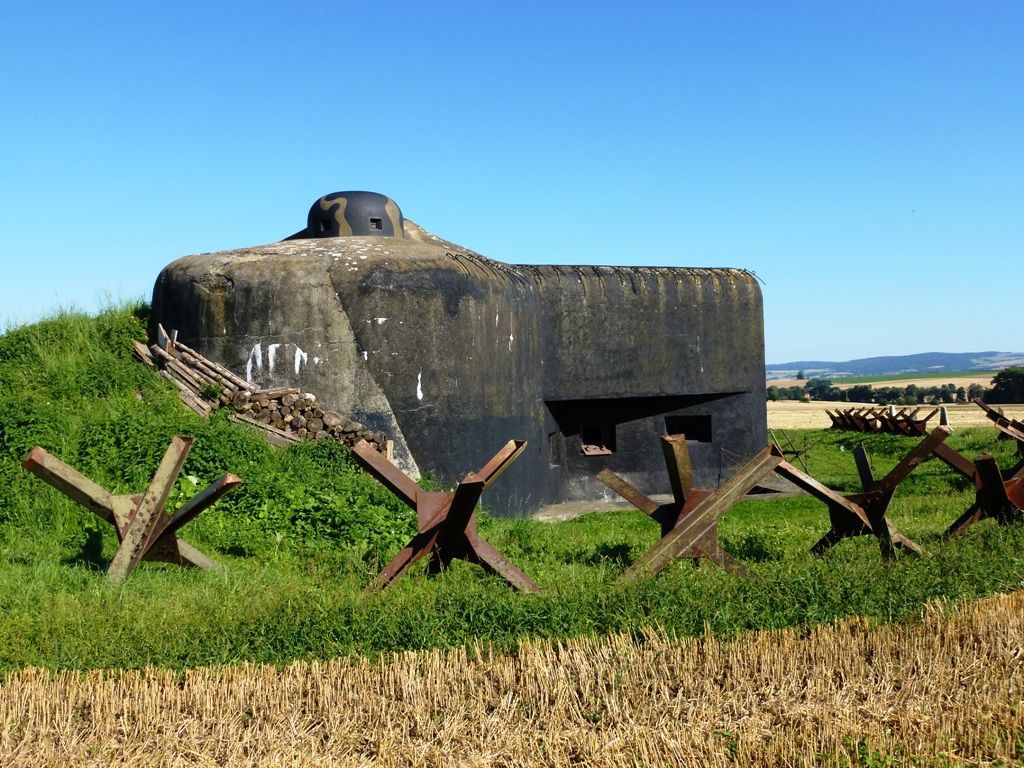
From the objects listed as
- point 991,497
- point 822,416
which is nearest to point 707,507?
point 991,497

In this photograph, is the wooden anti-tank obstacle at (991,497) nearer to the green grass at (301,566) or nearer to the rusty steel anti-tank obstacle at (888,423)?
the green grass at (301,566)

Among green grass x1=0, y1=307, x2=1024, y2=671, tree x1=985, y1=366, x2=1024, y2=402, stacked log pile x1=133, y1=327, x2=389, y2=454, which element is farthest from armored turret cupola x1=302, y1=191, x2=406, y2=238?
tree x1=985, y1=366, x2=1024, y2=402

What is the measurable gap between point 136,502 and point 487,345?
7441mm

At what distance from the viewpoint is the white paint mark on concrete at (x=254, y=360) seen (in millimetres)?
13625

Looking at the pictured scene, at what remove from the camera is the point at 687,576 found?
707cm

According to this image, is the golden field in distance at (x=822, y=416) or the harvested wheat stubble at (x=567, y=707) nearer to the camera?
the harvested wheat stubble at (x=567, y=707)

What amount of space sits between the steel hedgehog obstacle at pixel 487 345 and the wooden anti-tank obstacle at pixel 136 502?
598 cm

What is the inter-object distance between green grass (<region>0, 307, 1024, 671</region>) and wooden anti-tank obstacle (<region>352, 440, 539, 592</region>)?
0.15 meters

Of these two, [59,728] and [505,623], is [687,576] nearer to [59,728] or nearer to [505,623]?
[505,623]

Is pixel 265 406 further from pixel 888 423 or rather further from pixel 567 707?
pixel 888 423

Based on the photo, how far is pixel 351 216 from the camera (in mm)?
16094

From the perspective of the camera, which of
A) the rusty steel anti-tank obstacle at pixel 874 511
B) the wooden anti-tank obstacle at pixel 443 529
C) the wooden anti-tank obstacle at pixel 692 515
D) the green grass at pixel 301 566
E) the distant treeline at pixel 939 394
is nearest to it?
the green grass at pixel 301 566

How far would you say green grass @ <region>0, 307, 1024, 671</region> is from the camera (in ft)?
20.4

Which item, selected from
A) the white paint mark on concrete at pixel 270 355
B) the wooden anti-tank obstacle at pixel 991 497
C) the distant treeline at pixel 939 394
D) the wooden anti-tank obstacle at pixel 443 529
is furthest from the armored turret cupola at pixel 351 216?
the distant treeline at pixel 939 394
